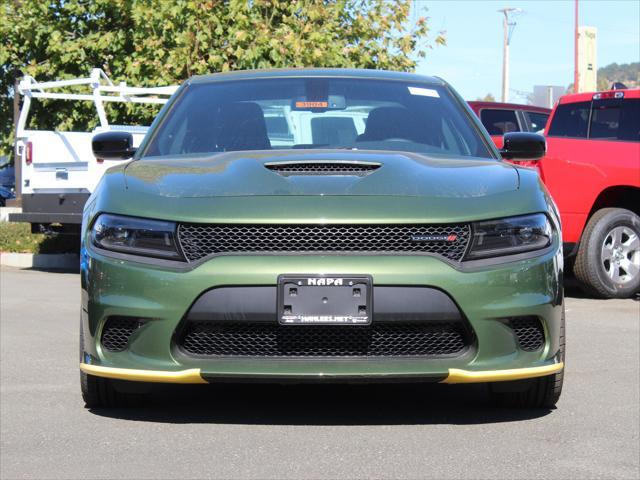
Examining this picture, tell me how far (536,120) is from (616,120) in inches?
235

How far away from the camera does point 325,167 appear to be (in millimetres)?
5176

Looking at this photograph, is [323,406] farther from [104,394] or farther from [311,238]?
[311,238]

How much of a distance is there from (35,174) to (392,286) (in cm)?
1075

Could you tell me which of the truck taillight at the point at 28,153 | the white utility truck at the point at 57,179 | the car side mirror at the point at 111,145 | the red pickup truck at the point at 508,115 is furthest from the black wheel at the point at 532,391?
the red pickup truck at the point at 508,115

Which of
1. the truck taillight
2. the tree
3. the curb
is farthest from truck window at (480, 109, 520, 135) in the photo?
the truck taillight

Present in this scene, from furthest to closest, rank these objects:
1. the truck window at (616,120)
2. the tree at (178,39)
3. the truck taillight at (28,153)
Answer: the tree at (178,39)
the truck taillight at (28,153)
the truck window at (616,120)

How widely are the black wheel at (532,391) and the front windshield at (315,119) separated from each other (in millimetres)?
1169

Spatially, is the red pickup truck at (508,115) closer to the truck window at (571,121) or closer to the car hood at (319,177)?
the truck window at (571,121)

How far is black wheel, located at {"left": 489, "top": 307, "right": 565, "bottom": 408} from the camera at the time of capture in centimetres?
528

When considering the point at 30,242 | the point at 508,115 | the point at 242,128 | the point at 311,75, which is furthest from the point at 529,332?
the point at 30,242

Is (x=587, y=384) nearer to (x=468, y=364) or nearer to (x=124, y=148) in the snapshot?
(x=468, y=364)

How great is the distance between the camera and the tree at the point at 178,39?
19516 mm

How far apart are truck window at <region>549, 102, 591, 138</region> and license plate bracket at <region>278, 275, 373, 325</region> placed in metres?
7.72

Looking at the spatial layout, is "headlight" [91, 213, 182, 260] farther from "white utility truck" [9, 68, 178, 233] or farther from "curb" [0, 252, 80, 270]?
"curb" [0, 252, 80, 270]
